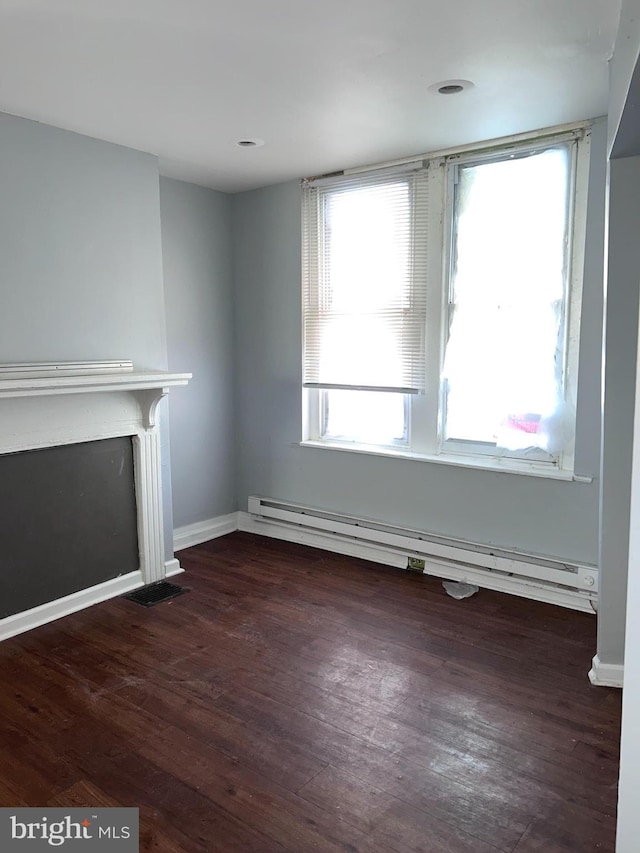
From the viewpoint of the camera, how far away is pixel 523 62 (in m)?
2.42

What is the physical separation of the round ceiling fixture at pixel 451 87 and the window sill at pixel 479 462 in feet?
6.45

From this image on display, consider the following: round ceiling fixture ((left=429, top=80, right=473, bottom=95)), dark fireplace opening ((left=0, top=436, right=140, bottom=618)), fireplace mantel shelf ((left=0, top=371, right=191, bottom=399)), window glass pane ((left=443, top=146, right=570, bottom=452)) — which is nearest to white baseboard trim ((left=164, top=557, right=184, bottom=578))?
dark fireplace opening ((left=0, top=436, right=140, bottom=618))

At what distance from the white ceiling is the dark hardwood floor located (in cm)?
254

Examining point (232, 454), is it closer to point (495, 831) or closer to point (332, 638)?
point (332, 638)

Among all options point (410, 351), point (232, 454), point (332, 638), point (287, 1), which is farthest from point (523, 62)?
point (232, 454)

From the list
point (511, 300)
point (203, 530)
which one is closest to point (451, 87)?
point (511, 300)

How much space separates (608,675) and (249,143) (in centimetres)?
319

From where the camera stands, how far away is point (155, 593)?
359 centimetres

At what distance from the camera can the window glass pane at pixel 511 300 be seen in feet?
10.8

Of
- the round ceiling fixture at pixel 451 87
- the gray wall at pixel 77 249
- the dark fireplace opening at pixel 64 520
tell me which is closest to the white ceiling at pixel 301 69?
the round ceiling fixture at pixel 451 87

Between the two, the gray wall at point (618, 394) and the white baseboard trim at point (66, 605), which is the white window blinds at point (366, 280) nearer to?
the gray wall at point (618, 394)

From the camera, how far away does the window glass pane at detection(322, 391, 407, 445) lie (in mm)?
4059

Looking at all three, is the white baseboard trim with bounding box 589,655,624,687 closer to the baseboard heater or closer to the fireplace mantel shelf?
the baseboard heater

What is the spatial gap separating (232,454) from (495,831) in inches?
134
